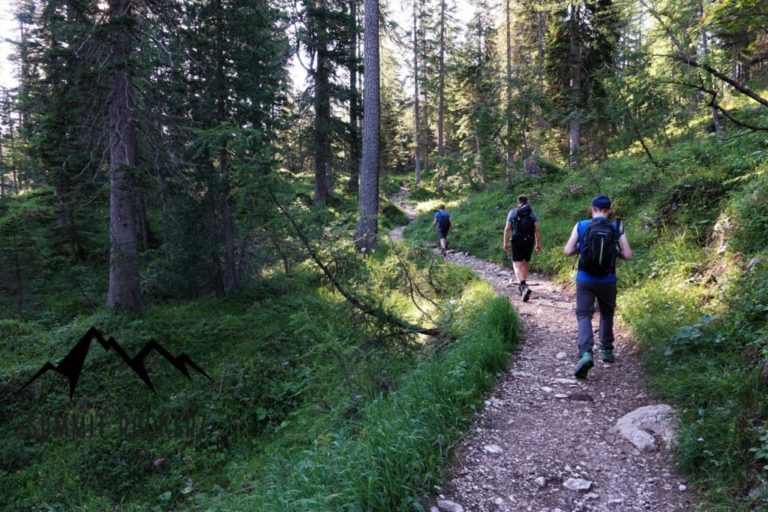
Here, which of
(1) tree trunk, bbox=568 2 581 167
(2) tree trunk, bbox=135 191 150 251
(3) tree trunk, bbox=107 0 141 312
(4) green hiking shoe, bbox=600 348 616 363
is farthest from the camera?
(2) tree trunk, bbox=135 191 150 251

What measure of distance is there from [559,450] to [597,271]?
7.40 feet

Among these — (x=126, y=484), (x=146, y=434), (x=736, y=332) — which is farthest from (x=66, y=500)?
(x=736, y=332)

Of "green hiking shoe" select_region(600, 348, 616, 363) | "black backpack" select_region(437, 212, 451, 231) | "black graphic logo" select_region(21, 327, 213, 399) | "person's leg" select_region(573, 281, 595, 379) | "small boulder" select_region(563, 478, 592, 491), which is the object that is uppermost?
"black backpack" select_region(437, 212, 451, 231)

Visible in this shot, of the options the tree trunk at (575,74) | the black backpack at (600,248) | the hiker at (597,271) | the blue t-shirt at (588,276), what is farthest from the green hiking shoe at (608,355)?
the tree trunk at (575,74)

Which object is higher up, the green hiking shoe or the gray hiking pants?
the gray hiking pants

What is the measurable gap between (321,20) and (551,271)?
1759cm

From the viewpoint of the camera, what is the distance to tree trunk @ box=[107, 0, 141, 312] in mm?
10555

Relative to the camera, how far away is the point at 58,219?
67.9ft

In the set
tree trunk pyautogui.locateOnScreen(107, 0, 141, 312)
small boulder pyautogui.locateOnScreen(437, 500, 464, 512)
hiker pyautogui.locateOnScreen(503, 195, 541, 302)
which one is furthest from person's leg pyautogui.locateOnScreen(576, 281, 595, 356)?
tree trunk pyautogui.locateOnScreen(107, 0, 141, 312)

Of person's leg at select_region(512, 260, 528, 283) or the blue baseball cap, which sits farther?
person's leg at select_region(512, 260, 528, 283)

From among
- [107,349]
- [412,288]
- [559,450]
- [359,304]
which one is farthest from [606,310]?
[107,349]

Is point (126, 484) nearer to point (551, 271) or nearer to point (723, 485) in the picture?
point (723, 485)

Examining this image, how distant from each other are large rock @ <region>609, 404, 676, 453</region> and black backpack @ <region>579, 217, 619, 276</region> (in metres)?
1.60

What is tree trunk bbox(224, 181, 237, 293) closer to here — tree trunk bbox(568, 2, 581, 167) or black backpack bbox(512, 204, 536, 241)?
black backpack bbox(512, 204, 536, 241)
